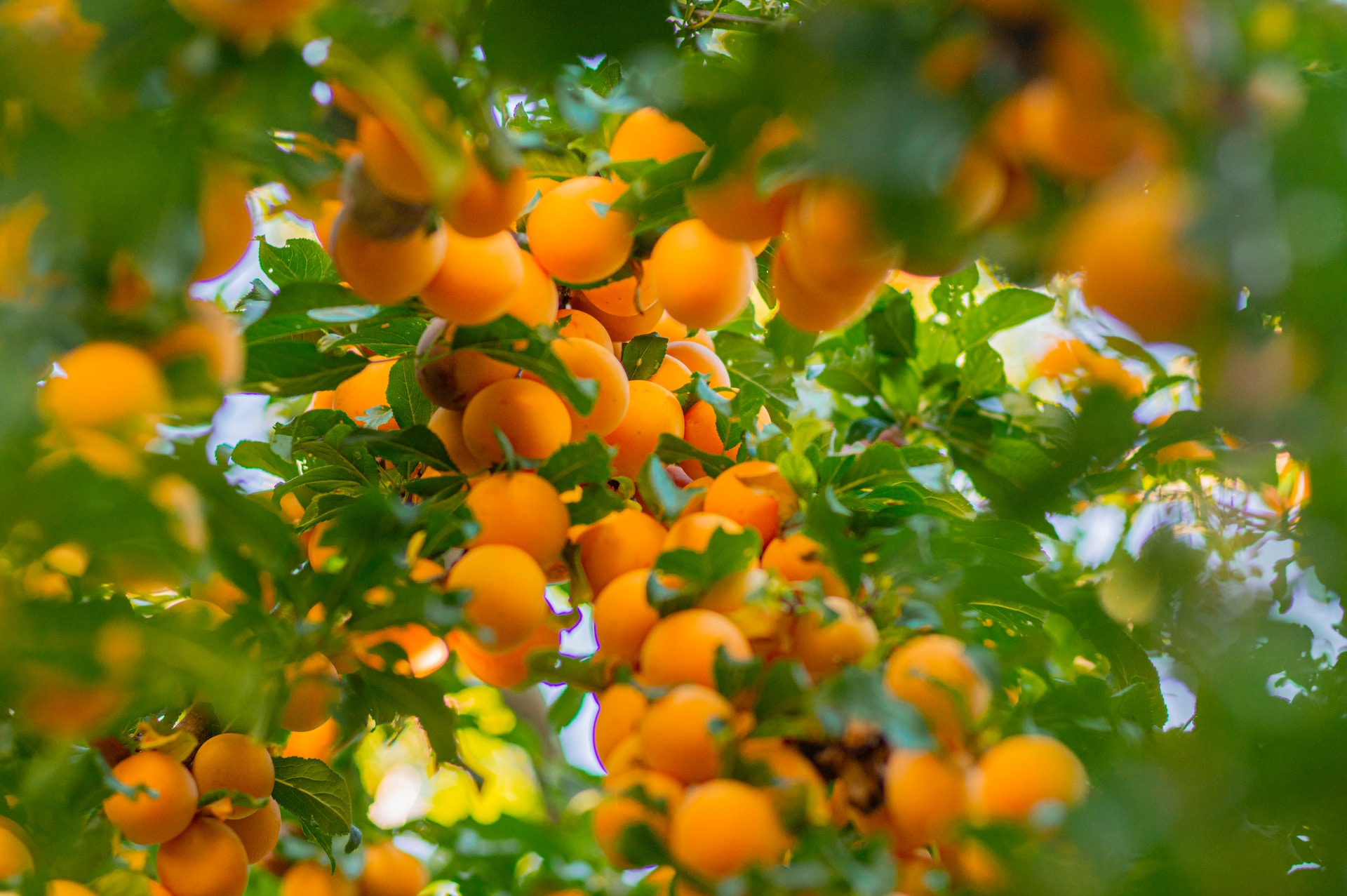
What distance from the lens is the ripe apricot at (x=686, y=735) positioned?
76 cm

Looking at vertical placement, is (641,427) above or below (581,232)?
below

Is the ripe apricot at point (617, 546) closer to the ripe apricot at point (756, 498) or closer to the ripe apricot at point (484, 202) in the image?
the ripe apricot at point (756, 498)

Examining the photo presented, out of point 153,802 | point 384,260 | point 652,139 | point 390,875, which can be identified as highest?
point 652,139

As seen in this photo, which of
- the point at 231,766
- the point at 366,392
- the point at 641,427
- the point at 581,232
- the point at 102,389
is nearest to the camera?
the point at 102,389

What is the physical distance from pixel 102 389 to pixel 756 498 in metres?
0.59

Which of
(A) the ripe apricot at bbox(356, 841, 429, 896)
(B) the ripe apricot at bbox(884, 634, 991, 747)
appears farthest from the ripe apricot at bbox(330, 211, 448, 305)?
(A) the ripe apricot at bbox(356, 841, 429, 896)

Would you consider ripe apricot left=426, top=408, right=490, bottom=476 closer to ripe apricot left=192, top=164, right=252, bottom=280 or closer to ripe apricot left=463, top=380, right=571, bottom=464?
ripe apricot left=463, top=380, right=571, bottom=464

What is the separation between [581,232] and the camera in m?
0.92

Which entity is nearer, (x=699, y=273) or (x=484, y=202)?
(x=484, y=202)

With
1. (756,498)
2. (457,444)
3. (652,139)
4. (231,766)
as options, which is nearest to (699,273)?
(652,139)

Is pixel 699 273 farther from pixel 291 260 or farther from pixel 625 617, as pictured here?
pixel 291 260

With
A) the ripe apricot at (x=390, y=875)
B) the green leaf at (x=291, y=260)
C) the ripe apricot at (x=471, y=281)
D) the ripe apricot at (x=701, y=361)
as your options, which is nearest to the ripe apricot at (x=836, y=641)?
the ripe apricot at (x=471, y=281)

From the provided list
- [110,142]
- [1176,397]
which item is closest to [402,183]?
[110,142]

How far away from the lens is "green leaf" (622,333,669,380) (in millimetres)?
1237
